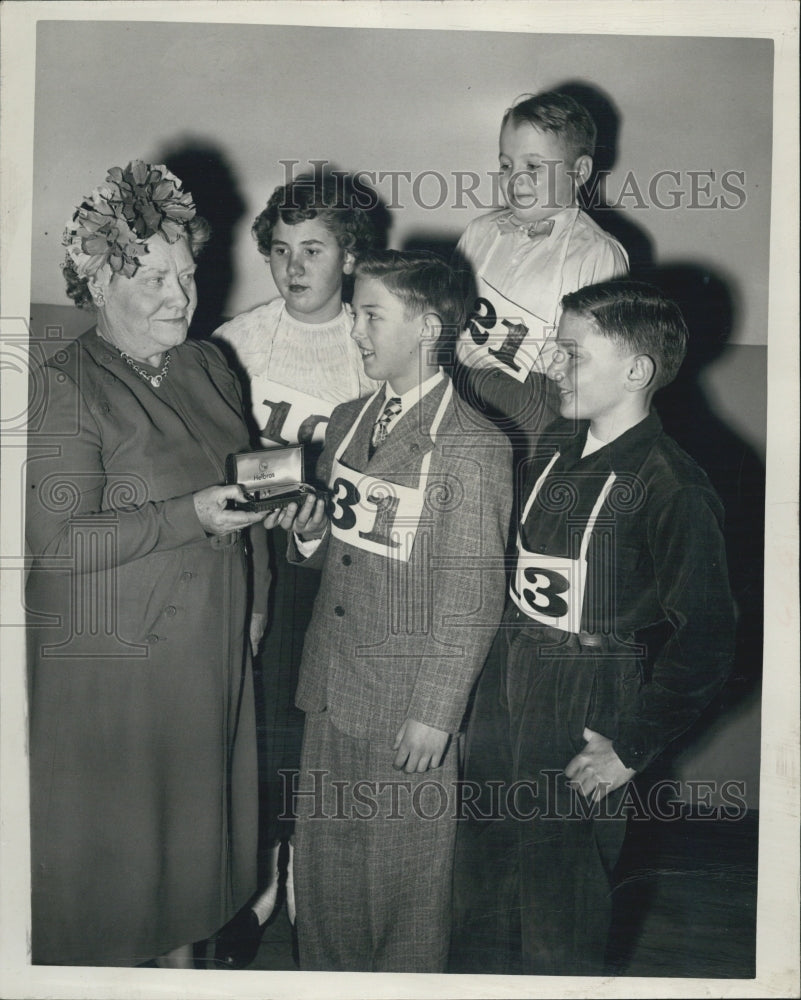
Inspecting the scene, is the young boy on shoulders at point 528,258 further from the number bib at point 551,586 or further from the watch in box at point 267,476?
the watch in box at point 267,476

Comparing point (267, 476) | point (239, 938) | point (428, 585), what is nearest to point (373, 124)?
point (267, 476)

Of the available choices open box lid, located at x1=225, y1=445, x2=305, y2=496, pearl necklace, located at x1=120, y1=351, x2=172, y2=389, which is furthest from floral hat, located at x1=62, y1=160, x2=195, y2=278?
open box lid, located at x1=225, y1=445, x2=305, y2=496

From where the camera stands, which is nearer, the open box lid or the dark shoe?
the open box lid

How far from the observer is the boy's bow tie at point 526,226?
81.2 inches

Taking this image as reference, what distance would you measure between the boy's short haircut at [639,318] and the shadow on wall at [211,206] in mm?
757

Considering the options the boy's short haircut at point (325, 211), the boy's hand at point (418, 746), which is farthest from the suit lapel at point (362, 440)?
the boy's hand at point (418, 746)

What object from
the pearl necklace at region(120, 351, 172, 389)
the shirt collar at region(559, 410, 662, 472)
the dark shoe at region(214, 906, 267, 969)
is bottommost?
the dark shoe at region(214, 906, 267, 969)

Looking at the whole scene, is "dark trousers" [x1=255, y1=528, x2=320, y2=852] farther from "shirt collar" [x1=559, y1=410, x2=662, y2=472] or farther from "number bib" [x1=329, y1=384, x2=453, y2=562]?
"shirt collar" [x1=559, y1=410, x2=662, y2=472]

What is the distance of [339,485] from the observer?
205 centimetres

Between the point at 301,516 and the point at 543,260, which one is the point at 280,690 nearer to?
the point at 301,516

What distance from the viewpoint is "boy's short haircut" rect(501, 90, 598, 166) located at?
81.3 inches

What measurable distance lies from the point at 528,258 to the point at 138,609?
1163 mm

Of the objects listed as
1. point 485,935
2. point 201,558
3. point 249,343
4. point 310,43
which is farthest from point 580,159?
point 485,935

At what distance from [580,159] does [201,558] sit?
1230mm
